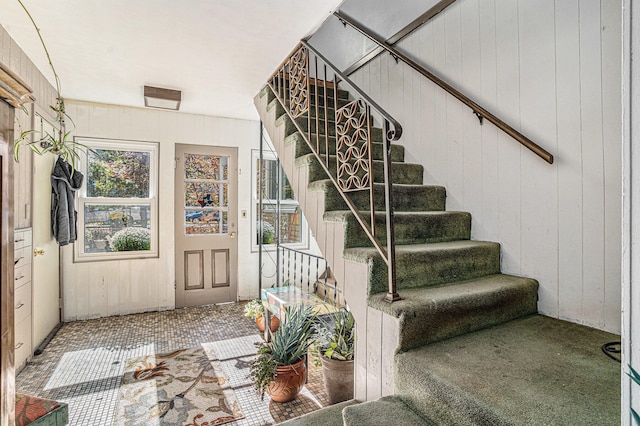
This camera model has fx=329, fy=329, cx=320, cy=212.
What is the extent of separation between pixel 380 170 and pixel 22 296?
125 inches

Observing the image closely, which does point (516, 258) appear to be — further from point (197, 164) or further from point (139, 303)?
point (139, 303)

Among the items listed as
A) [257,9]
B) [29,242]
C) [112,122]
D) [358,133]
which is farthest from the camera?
[112,122]

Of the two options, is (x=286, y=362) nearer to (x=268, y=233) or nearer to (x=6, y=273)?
(x=6, y=273)

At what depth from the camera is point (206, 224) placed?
183 inches

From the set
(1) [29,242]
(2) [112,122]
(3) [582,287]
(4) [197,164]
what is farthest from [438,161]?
(2) [112,122]

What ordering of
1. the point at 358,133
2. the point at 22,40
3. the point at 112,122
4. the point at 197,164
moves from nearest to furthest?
1. the point at 358,133
2. the point at 22,40
3. the point at 112,122
4. the point at 197,164

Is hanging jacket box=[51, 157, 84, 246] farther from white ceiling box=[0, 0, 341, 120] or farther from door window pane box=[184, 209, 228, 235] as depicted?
door window pane box=[184, 209, 228, 235]

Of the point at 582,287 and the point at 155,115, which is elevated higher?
the point at 155,115

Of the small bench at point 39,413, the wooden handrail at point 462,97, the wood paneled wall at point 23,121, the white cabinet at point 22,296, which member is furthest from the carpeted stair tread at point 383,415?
the wood paneled wall at point 23,121

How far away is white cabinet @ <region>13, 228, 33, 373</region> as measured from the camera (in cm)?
269

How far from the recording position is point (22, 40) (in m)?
2.60

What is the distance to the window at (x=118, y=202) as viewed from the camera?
161 inches

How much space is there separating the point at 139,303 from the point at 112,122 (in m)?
2.34

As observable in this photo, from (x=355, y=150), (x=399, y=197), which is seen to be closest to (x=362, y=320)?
(x=355, y=150)
